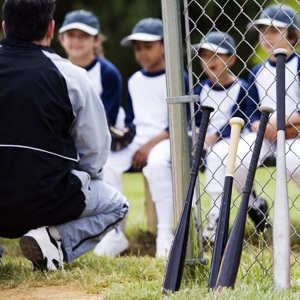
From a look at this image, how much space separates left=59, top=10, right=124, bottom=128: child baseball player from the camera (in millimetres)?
6738

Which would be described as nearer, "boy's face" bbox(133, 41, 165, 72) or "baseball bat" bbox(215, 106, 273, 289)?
"baseball bat" bbox(215, 106, 273, 289)

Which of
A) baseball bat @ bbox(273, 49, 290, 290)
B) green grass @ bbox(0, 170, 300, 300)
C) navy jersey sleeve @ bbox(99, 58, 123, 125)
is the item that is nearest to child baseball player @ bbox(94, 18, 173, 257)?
navy jersey sleeve @ bbox(99, 58, 123, 125)

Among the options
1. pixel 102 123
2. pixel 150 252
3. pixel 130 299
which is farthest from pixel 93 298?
pixel 150 252

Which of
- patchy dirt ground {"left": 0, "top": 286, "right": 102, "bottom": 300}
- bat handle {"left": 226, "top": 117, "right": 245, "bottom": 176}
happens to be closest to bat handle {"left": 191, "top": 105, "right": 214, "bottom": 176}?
bat handle {"left": 226, "top": 117, "right": 245, "bottom": 176}

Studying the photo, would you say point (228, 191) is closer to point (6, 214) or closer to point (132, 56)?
point (6, 214)

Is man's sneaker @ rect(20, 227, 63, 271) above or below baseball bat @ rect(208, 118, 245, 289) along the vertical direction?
below

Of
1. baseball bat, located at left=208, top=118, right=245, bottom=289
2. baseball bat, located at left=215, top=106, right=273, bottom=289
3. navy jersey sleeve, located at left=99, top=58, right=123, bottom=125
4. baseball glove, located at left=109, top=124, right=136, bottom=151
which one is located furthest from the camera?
navy jersey sleeve, located at left=99, top=58, right=123, bottom=125

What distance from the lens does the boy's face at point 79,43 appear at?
6.90 m

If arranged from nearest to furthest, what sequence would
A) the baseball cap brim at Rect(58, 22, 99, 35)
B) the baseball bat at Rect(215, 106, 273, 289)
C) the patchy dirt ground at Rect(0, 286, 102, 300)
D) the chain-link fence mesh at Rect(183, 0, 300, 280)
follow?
1. the baseball bat at Rect(215, 106, 273, 289)
2. the patchy dirt ground at Rect(0, 286, 102, 300)
3. the chain-link fence mesh at Rect(183, 0, 300, 280)
4. the baseball cap brim at Rect(58, 22, 99, 35)

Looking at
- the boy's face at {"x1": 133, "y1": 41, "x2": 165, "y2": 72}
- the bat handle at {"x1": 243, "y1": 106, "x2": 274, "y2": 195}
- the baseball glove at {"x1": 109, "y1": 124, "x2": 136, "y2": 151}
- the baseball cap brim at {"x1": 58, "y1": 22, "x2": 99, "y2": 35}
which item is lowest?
the baseball glove at {"x1": 109, "y1": 124, "x2": 136, "y2": 151}

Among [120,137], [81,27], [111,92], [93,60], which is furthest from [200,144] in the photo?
[81,27]

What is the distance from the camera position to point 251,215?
6.14 meters

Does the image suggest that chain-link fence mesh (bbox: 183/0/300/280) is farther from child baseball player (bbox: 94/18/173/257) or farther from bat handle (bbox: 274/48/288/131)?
child baseball player (bbox: 94/18/173/257)

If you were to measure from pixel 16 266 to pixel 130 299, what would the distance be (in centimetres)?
131
